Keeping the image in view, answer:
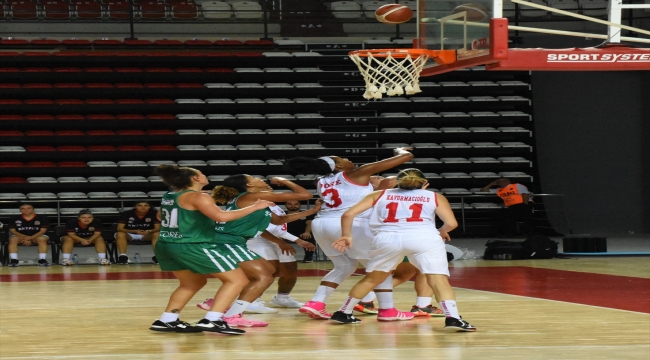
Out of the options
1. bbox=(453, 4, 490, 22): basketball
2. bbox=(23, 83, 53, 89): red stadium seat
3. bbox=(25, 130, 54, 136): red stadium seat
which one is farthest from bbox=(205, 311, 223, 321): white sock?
bbox=(23, 83, 53, 89): red stadium seat

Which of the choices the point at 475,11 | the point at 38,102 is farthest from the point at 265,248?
the point at 38,102

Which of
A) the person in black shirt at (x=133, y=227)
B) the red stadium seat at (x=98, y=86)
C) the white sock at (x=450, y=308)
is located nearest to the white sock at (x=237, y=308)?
the white sock at (x=450, y=308)

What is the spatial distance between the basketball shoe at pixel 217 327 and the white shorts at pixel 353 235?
1.49 meters

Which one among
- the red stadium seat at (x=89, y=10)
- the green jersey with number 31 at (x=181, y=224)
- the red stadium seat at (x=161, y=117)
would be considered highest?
the red stadium seat at (x=89, y=10)

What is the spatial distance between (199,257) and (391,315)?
1.92 meters

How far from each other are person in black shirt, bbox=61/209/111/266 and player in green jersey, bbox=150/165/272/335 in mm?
9180

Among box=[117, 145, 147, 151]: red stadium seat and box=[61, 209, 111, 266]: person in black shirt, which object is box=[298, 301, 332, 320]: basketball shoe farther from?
box=[117, 145, 147, 151]: red stadium seat

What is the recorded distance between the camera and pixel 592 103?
70.0ft

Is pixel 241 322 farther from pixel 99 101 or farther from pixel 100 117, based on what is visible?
pixel 99 101

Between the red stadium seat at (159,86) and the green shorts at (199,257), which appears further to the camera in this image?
the red stadium seat at (159,86)

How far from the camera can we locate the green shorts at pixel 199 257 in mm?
7277

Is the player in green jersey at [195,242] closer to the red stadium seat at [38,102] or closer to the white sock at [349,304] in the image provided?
the white sock at [349,304]

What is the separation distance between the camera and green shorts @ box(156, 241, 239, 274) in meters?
7.28

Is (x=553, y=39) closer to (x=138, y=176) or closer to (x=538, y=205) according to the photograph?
(x=538, y=205)
